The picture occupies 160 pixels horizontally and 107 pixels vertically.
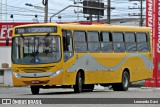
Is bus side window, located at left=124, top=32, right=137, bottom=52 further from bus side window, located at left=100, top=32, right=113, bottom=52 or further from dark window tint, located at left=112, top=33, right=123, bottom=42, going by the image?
bus side window, located at left=100, top=32, right=113, bottom=52

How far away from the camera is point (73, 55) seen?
29734 millimetres

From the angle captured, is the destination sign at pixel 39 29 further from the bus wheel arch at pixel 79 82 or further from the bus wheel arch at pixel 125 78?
the bus wheel arch at pixel 125 78

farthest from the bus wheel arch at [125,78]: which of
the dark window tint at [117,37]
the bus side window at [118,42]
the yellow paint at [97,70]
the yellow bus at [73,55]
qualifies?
the dark window tint at [117,37]

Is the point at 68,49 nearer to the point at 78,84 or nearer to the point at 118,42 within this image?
the point at 78,84

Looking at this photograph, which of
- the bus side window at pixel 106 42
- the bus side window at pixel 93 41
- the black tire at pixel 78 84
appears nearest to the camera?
the black tire at pixel 78 84

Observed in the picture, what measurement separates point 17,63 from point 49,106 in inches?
339

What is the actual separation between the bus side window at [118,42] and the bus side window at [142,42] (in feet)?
5.09

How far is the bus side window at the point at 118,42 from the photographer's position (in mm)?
33094

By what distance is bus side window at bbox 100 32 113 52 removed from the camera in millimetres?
32219

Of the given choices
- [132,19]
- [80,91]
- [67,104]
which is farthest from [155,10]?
[132,19]

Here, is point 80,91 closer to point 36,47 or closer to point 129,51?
point 36,47

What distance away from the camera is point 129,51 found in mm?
34250

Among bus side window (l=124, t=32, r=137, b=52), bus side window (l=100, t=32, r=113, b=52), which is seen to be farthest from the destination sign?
bus side window (l=124, t=32, r=137, b=52)

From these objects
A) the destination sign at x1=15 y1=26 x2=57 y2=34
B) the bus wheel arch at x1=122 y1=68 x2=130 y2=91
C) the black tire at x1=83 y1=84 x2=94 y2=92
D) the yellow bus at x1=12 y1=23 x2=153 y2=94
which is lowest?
the black tire at x1=83 y1=84 x2=94 y2=92
